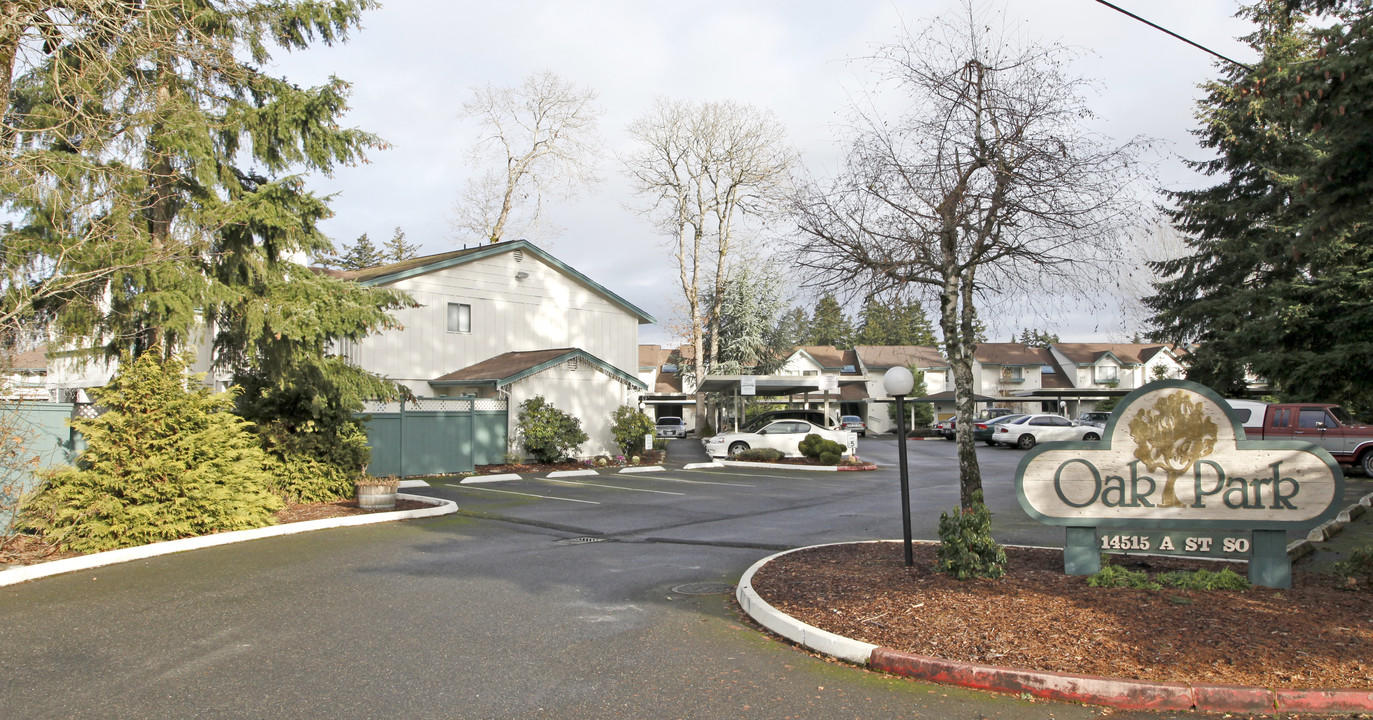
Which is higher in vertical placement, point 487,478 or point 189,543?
point 487,478

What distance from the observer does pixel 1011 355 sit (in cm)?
6762

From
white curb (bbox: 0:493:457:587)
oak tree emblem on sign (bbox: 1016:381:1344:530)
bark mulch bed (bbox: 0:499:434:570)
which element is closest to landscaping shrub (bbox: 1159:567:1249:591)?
oak tree emblem on sign (bbox: 1016:381:1344:530)

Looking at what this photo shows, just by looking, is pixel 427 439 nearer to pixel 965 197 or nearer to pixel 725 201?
pixel 965 197

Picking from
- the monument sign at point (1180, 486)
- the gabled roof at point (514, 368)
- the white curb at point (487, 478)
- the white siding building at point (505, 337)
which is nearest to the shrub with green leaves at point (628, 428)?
the white siding building at point (505, 337)

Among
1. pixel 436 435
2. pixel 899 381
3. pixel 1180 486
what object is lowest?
pixel 1180 486

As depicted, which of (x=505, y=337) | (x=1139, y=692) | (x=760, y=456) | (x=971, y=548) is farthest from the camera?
(x=505, y=337)

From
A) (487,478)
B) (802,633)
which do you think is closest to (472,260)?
(487,478)

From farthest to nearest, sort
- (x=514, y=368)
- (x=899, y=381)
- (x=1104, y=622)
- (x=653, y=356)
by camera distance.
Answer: (x=653, y=356), (x=514, y=368), (x=899, y=381), (x=1104, y=622)

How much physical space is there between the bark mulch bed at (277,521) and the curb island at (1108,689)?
9.47 metres

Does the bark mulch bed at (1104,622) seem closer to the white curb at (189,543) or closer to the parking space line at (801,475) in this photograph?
the white curb at (189,543)

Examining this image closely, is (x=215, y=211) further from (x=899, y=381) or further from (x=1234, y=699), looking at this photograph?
(x=1234, y=699)

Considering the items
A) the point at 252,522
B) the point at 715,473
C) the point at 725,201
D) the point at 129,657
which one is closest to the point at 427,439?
the point at 715,473

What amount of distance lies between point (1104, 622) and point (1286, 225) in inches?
1001

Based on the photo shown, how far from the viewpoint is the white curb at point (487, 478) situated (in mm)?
19609
